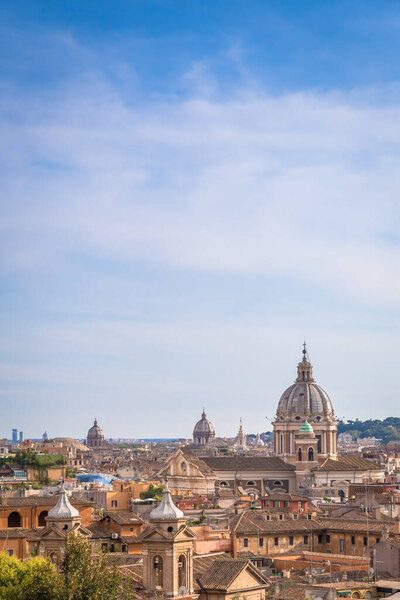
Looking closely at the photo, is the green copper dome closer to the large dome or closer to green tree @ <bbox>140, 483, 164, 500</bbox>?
the large dome

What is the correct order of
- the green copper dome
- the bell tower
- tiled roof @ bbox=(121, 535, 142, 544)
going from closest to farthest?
the bell tower
tiled roof @ bbox=(121, 535, 142, 544)
the green copper dome

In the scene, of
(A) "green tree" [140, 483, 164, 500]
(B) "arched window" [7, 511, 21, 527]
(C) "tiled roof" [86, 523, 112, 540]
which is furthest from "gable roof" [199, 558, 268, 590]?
(A) "green tree" [140, 483, 164, 500]

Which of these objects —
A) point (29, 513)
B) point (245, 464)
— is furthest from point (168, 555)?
point (245, 464)

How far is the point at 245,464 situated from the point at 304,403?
1424cm

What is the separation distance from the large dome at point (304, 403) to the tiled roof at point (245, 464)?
1125 centimetres

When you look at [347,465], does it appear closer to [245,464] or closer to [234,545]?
[245,464]

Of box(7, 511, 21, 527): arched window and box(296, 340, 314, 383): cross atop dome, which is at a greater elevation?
box(296, 340, 314, 383): cross atop dome

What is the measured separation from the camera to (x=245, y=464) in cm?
9269

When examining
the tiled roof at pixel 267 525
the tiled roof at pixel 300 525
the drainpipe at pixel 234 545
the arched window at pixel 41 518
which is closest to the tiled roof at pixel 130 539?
the drainpipe at pixel 234 545

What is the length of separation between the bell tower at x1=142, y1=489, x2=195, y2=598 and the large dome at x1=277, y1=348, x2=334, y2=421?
7395 centimetres

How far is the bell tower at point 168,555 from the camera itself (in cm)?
3088

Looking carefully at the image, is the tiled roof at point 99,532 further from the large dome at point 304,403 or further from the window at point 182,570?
the large dome at point 304,403

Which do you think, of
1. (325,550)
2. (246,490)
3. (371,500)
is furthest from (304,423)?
(325,550)

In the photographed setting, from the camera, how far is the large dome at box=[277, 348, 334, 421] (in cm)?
10512
